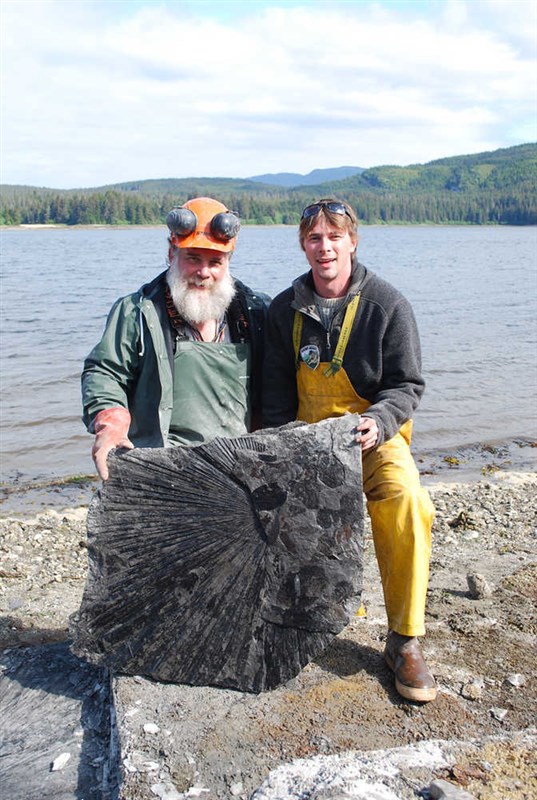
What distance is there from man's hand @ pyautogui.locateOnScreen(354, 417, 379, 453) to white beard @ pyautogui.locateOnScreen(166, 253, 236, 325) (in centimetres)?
129

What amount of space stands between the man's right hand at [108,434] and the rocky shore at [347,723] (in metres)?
1.05

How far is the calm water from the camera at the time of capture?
11742mm

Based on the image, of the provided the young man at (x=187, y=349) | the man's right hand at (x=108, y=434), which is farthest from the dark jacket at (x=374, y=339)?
the man's right hand at (x=108, y=434)

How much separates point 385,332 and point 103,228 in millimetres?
118075

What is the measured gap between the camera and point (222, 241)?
15.3ft

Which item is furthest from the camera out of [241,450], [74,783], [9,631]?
[9,631]

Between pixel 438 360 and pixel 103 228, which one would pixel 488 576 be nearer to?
pixel 438 360

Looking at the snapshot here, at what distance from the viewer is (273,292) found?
27.8 metres

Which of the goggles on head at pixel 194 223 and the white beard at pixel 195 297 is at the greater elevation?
the goggles on head at pixel 194 223

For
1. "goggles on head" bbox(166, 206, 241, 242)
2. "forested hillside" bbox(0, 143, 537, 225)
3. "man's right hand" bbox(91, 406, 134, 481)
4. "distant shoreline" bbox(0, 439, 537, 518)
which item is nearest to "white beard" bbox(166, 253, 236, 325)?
"goggles on head" bbox(166, 206, 241, 242)

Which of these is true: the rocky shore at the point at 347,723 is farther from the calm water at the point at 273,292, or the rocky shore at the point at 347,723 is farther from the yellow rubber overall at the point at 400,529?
the calm water at the point at 273,292

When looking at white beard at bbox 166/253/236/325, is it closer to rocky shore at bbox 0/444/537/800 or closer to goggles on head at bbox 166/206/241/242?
goggles on head at bbox 166/206/241/242

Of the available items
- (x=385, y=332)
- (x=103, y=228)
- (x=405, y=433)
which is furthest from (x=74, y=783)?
(x=103, y=228)

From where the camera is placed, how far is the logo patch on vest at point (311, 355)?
441 centimetres
